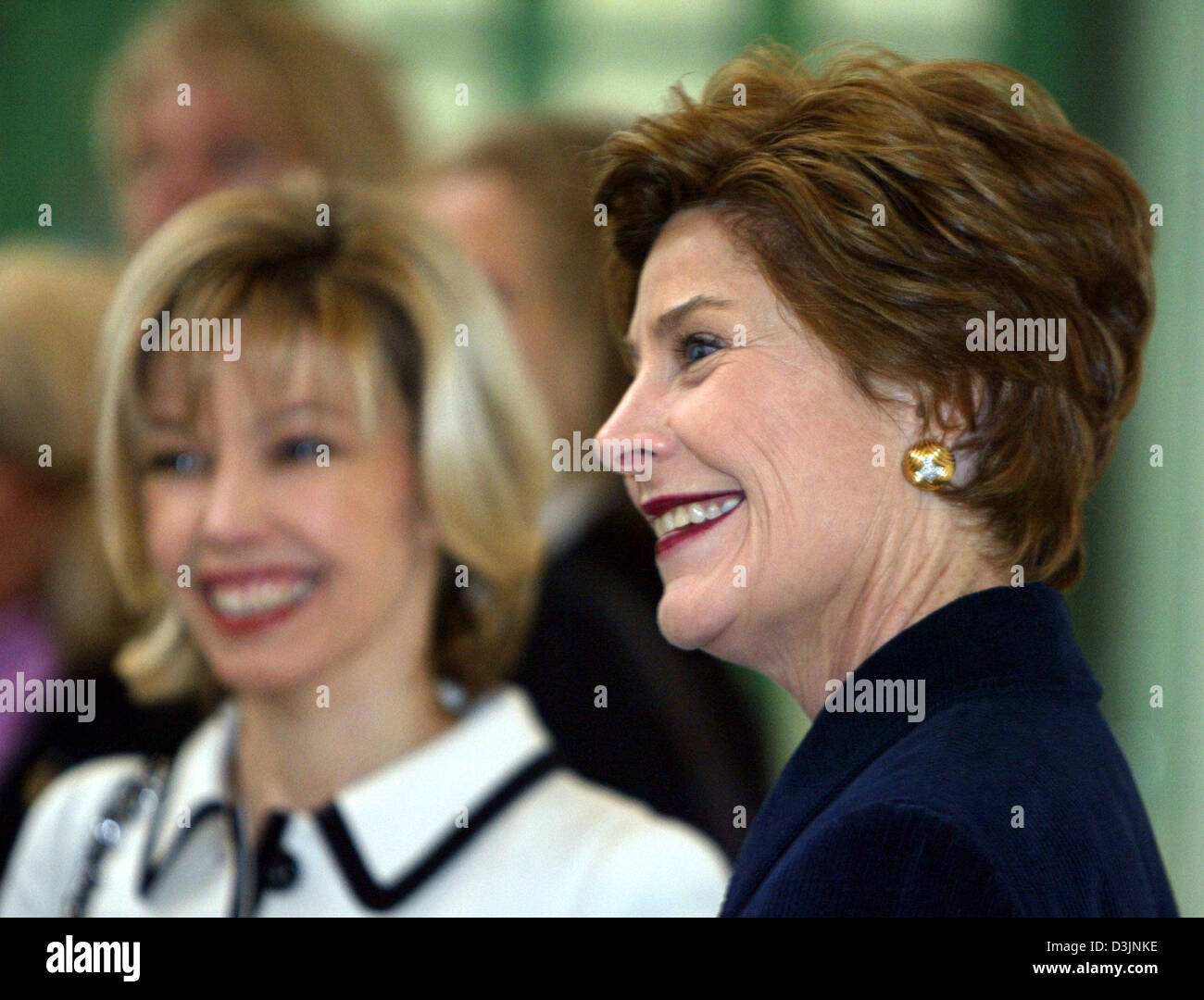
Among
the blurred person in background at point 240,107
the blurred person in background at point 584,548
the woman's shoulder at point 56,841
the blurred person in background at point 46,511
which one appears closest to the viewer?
the woman's shoulder at point 56,841

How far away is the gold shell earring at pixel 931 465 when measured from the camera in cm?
104

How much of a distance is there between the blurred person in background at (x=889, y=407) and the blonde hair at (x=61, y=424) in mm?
1277

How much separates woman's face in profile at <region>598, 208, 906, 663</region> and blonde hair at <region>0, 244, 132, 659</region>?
126 centimetres

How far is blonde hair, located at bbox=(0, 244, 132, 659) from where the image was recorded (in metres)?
2.17

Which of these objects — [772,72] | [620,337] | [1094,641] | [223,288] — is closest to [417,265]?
[223,288]

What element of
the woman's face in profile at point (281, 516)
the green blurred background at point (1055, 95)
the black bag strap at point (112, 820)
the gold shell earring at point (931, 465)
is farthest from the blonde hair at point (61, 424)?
the gold shell earring at point (931, 465)

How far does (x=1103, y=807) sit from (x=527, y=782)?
0.76 m

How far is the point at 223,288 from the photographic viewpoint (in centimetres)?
164

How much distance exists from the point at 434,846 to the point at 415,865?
0.03 meters

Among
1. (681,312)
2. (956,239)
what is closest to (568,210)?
(681,312)

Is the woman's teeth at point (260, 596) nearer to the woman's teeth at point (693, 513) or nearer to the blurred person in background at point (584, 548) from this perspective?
the blurred person in background at point (584, 548)

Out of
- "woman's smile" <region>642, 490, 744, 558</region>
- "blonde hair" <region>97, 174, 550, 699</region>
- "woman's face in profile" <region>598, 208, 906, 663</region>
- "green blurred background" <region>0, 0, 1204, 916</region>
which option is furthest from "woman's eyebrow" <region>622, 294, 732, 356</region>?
Answer: "green blurred background" <region>0, 0, 1204, 916</region>

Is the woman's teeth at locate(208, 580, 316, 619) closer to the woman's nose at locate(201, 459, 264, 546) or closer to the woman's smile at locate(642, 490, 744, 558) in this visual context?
the woman's nose at locate(201, 459, 264, 546)
